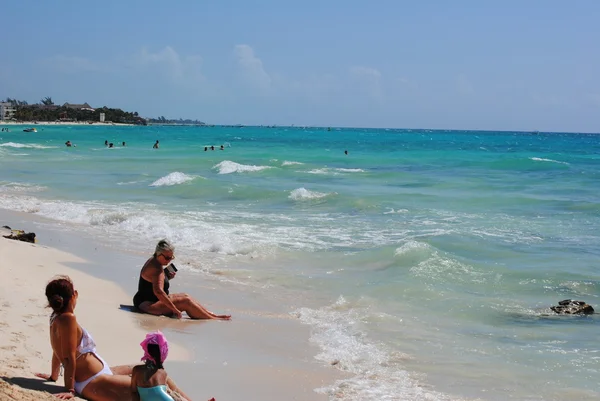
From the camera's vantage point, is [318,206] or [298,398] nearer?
[298,398]

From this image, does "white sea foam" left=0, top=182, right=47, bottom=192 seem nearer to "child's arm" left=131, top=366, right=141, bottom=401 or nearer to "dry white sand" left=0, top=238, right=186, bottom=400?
"dry white sand" left=0, top=238, right=186, bottom=400

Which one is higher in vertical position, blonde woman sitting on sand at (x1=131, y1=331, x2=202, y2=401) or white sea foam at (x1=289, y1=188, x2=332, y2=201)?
blonde woman sitting on sand at (x1=131, y1=331, x2=202, y2=401)

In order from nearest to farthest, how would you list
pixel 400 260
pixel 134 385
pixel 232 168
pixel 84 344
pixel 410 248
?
pixel 134 385 → pixel 84 344 → pixel 400 260 → pixel 410 248 → pixel 232 168

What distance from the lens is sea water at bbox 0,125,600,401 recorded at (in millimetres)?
7367

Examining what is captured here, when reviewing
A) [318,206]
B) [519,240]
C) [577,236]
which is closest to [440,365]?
[519,240]

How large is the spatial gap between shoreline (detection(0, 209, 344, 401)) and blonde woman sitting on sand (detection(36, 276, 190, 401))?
715mm

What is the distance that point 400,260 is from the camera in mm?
12859

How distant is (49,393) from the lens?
5031 mm

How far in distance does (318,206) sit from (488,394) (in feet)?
49.2

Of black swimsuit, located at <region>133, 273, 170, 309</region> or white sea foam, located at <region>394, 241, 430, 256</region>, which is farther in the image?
white sea foam, located at <region>394, 241, 430, 256</region>

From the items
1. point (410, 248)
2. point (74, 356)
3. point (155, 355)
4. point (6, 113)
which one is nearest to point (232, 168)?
point (410, 248)

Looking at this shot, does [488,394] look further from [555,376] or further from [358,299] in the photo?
[358,299]

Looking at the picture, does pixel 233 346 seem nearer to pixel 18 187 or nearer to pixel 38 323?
pixel 38 323

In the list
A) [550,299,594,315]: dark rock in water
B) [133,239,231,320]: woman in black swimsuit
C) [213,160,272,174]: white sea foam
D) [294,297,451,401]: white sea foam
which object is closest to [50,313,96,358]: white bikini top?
[294,297,451,401]: white sea foam
